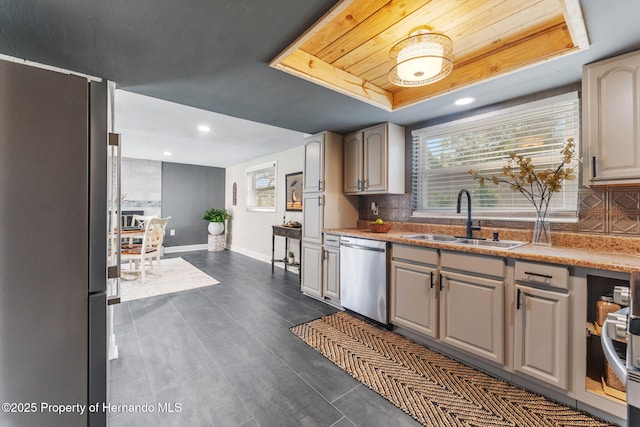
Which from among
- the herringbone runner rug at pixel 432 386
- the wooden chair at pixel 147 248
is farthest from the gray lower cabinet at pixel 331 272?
the wooden chair at pixel 147 248

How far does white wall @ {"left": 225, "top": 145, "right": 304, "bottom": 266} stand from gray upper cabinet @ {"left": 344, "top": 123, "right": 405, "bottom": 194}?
142cm

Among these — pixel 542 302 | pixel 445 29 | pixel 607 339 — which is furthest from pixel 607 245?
pixel 445 29

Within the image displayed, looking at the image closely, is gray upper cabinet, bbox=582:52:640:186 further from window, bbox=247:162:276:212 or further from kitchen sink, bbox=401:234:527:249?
window, bbox=247:162:276:212

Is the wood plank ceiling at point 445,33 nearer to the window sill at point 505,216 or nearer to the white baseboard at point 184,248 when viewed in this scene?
the window sill at point 505,216

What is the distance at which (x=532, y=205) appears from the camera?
87.2 inches

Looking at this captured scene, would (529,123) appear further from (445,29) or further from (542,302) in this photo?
(542,302)

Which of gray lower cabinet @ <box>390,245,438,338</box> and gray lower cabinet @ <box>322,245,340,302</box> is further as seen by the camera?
gray lower cabinet @ <box>322,245,340,302</box>

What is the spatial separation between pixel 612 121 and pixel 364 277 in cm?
211

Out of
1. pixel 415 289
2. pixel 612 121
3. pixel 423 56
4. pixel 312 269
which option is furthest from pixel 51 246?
pixel 612 121

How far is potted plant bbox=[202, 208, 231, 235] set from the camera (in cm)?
678

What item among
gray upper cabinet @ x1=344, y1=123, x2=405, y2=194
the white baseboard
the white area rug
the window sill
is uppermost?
gray upper cabinet @ x1=344, y1=123, x2=405, y2=194

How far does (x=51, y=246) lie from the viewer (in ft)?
3.41

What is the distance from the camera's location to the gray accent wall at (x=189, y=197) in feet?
21.7

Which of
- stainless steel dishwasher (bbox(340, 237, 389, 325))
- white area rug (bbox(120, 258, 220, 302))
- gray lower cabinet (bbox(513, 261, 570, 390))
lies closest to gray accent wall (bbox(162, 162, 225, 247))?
white area rug (bbox(120, 258, 220, 302))
